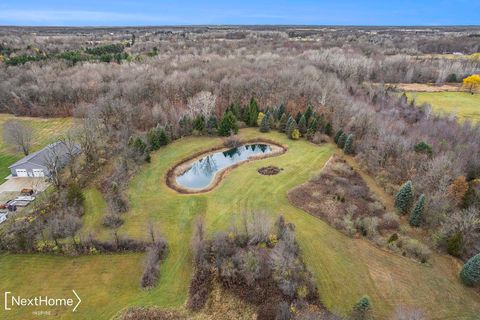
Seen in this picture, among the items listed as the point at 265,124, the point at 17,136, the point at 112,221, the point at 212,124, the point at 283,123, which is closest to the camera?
the point at 112,221

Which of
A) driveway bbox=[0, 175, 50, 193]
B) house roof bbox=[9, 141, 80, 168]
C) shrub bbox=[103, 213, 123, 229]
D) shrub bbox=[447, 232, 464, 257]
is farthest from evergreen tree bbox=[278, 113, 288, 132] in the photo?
driveway bbox=[0, 175, 50, 193]

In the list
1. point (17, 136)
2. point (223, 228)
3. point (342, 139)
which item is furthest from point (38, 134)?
point (342, 139)

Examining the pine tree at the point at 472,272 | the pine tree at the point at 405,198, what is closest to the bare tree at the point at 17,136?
the pine tree at the point at 405,198

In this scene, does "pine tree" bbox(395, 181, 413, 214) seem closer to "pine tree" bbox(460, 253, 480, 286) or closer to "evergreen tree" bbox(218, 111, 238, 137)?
"pine tree" bbox(460, 253, 480, 286)

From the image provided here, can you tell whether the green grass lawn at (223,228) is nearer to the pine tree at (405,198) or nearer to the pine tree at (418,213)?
the pine tree at (418,213)

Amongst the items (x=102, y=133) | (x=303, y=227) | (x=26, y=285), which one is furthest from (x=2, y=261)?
(x=303, y=227)

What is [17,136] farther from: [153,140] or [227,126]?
[227,126]
